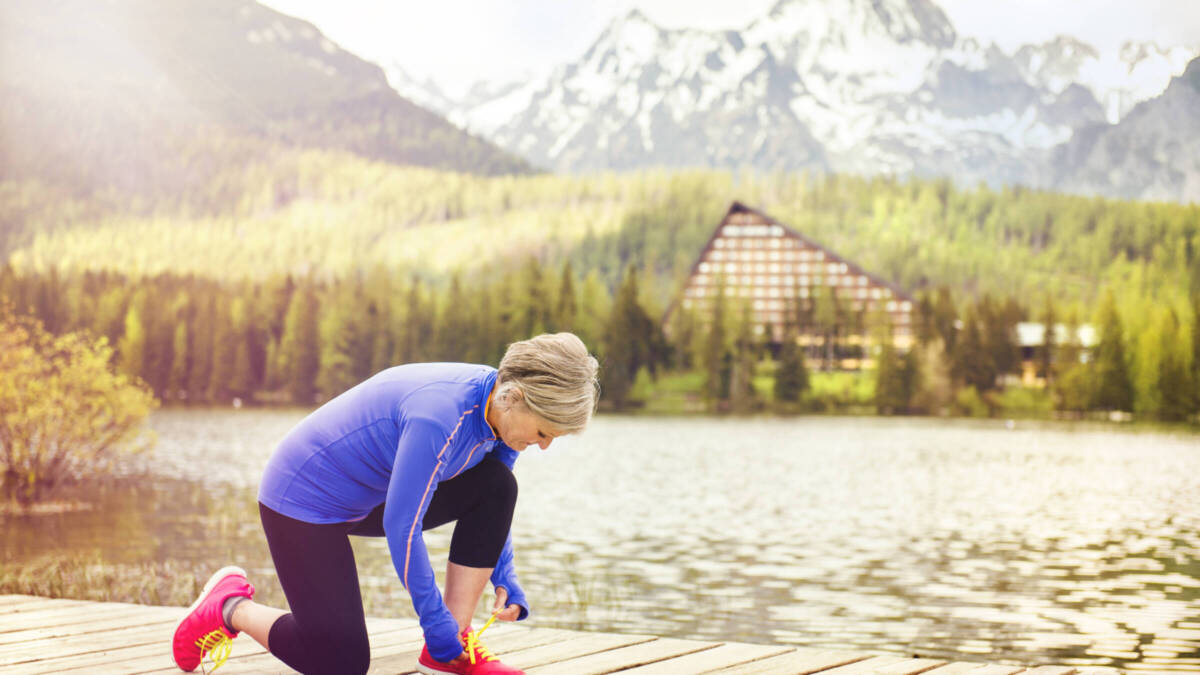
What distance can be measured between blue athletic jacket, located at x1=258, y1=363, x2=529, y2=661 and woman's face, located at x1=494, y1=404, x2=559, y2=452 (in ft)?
0.25

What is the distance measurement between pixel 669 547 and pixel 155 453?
883 inches

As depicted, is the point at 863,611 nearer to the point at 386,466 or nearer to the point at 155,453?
the point at 386,466

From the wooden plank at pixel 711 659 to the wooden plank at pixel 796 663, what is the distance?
0.15 feet

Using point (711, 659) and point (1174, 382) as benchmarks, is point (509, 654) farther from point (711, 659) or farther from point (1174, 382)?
point (1174, 382)

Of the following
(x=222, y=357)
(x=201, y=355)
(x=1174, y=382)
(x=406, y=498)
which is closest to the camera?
(x=406, y=498)

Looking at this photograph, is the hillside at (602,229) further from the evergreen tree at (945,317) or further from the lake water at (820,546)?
the lake water at (820,546)

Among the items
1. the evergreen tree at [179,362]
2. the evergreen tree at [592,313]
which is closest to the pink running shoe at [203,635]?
the evergreen tree at [592,313]

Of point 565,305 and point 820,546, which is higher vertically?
point 565,305

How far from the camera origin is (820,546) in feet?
49.1

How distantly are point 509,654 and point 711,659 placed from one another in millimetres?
762

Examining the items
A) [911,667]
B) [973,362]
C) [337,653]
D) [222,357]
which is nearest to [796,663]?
[911,667]

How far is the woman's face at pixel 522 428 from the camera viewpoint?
355 centimetres

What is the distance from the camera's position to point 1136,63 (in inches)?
6609

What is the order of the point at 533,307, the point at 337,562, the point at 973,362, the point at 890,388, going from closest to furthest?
the point at 337,562, the point at 890,388, the point at 973,362, the point at 533,307
